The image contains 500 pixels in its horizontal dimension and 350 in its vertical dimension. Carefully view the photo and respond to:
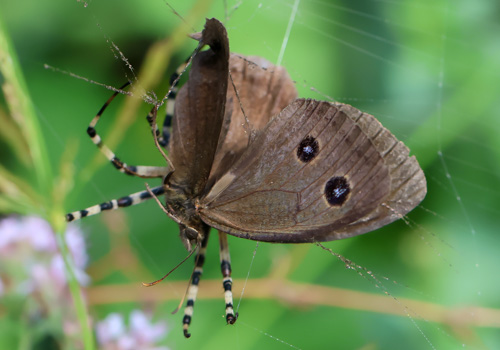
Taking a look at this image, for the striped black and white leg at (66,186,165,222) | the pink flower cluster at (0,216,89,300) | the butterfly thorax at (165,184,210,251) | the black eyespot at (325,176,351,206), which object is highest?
the pink flower cluster at (0,216,89,300)

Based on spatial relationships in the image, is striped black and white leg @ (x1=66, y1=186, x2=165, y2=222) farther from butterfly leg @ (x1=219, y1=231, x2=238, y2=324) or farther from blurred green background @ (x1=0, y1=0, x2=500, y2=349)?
blurred green background @ (x1=0, y1=0, x2=500, y2=349)

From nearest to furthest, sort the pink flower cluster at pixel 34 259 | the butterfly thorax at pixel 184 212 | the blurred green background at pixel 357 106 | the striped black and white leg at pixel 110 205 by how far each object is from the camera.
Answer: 1. the butterfly thorax at pixel 184 212
2. the striped black and white leg at pixel 110 205
3. the pink flower cluster at pixel 34 259
4. the blurred green background at pixel 357 106

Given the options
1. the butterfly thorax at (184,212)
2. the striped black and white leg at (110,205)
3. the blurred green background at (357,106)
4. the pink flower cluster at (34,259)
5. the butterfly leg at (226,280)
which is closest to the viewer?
the butterfly thorax at (184,212)

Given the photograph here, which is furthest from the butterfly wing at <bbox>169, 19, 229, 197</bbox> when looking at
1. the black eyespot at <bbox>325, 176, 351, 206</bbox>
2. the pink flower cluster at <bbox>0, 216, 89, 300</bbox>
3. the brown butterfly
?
the pink flower cluster at <bbox>0, 216, 89, 300</bbox>

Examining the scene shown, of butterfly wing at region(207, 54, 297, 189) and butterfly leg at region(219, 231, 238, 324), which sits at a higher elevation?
butterfly wing at region(207, 54, 297, 189)

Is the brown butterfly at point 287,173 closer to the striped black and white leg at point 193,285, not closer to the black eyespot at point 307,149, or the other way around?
the black eyespot at point 307,149

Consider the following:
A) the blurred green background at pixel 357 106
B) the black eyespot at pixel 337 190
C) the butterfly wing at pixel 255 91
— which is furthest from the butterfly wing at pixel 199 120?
the blurred green background at pixel 357 106
